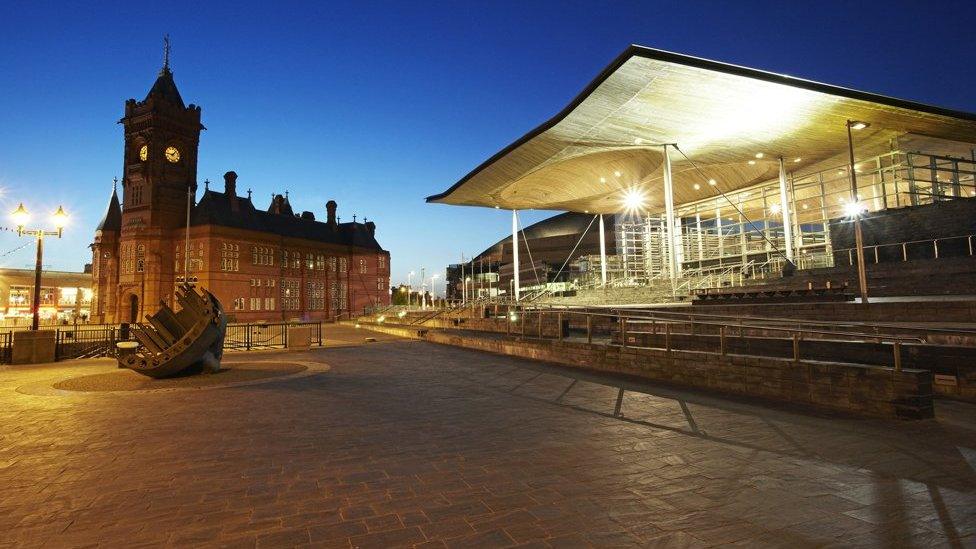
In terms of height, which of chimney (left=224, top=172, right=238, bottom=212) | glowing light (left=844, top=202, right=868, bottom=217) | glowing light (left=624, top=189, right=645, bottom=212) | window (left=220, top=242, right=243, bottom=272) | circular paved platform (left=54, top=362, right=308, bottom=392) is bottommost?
circular paved platform (left=54, top=362, right=308, bottom=392)

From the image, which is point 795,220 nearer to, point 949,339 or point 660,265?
point 660,265

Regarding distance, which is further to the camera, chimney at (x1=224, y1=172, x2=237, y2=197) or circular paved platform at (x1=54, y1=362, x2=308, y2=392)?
chimney at (x1=224, y1=172, x2=237, y2=197)

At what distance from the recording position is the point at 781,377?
912cm

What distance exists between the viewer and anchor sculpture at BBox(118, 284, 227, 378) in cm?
1207

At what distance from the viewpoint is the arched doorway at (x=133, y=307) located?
57.1 meters

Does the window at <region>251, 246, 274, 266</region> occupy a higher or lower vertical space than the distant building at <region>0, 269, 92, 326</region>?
higher

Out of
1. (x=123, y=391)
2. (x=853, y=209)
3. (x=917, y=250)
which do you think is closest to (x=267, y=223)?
(x=123, y=391)

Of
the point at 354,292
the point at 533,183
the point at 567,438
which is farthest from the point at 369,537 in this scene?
the point at 354,292

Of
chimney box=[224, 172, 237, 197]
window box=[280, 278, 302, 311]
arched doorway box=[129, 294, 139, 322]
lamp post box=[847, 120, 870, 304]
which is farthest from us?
chimney box=[224, 172, 237, 197]

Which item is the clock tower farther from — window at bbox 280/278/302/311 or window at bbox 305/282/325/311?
window at bbox 305/282/325/311

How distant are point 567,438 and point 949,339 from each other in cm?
880

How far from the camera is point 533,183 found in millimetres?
35469

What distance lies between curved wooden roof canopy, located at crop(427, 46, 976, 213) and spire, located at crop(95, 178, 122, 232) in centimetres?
4991

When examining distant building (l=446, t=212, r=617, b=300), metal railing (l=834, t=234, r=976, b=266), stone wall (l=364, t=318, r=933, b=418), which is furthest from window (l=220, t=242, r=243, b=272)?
metal railing (l=834, t=234, r=976, b=266)
